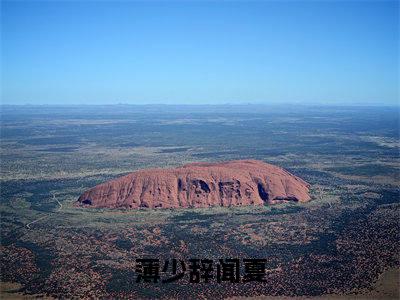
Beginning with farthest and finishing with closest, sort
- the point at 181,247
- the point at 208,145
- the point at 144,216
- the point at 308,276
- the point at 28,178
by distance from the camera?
the point at 208,145
the point at 28,178
the point at 144,216
the point at 181,247
the point at 308,276

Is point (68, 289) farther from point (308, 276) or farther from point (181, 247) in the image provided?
point (308, 276)

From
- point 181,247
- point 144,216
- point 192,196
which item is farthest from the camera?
point 192,196

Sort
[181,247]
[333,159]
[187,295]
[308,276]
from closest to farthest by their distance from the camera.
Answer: [187,295] < [308,276] < [181,247] < [333,159]

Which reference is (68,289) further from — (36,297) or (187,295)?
(187,295)

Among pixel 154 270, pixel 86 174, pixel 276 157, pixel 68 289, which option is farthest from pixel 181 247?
pixel 276 157

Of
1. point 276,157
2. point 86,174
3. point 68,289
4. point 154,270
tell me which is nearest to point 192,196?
point 154,270

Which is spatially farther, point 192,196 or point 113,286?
point 192,196
